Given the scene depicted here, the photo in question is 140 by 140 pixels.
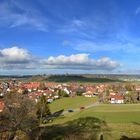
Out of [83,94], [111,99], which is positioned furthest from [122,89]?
[111,99]

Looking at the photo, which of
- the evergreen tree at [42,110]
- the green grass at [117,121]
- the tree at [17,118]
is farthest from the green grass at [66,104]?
the tree at [17,118]

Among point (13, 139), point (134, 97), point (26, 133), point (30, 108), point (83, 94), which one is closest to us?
point (13, 139)

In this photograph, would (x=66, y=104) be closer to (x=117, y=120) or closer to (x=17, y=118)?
(x=117, y=120)

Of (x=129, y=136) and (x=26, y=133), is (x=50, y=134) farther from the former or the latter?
(x=129, y=136)

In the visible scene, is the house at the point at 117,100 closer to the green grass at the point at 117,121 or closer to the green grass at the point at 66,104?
the green grass at the point at 66,104

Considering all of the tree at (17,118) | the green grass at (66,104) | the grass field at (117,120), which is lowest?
the green grass at (66,104)

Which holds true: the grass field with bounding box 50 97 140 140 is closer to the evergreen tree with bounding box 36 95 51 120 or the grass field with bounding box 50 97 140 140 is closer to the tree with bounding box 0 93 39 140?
the evergreen tree with bounding box 36 95 51 120

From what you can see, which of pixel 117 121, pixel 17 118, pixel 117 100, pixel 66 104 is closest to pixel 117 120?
pixel 117 121

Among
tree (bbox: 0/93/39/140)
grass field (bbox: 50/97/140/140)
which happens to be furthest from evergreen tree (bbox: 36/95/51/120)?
tree (bbox: 0/93/39/140)
